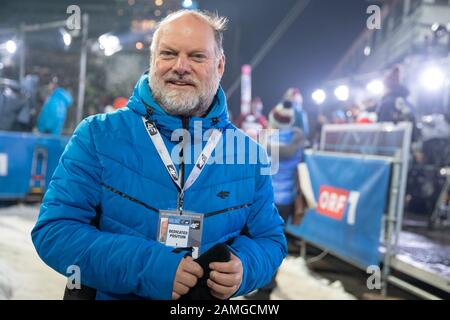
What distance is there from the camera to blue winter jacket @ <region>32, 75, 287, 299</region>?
4.93 feet

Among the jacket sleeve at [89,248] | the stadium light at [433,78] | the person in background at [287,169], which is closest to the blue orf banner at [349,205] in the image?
the person in background at [287,169]

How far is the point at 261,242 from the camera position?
1.89 m

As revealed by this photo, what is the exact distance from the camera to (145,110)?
1.81 metres

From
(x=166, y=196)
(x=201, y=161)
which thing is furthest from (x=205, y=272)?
(x=201, y=161)

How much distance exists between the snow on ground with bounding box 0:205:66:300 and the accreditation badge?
2.91 m

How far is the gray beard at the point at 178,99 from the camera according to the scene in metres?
1.78

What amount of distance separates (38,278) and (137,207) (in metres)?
3.59

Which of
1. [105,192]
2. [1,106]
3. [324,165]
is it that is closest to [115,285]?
[105,192]

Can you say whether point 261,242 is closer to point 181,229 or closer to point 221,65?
point 181,229

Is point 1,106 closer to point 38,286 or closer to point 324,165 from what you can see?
point 38,286

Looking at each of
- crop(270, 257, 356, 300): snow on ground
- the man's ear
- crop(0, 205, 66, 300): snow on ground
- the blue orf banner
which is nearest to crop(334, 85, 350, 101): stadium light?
the blue orf banner

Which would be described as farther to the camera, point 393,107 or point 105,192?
point 393,107

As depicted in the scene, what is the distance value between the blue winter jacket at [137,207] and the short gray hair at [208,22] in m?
0.19

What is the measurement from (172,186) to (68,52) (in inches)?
837
